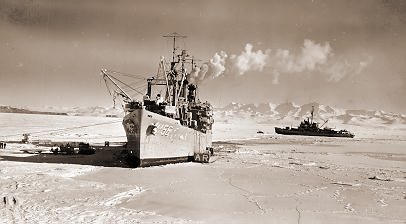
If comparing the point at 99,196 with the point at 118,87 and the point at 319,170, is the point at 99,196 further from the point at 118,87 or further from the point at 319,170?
the point at 319,170

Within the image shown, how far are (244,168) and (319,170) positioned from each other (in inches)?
238

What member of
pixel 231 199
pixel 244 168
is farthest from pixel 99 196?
pixel 244 168

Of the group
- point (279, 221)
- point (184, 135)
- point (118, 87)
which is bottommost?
point (279, 221)

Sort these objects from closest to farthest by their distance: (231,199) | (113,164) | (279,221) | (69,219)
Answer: (69,219)
(279,221)
(231,199)
(113,164)

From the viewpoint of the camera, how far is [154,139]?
2633cm

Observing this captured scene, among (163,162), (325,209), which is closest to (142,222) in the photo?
(325,209)

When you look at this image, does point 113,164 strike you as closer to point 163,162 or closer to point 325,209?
point 163,162

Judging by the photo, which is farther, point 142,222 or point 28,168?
point 28,168

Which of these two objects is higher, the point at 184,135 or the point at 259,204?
the point at 184,135

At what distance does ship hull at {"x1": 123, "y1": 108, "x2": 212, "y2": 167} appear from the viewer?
2547cm

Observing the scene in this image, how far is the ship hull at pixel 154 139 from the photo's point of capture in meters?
25.5

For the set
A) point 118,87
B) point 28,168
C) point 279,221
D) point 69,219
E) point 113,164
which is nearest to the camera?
point 69,219

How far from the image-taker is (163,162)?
2791 cm

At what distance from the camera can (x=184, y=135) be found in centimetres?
3022
